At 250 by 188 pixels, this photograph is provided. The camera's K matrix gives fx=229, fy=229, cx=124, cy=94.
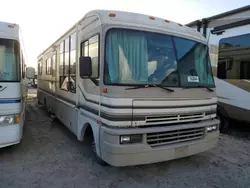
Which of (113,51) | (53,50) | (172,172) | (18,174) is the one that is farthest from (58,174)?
(53,50)

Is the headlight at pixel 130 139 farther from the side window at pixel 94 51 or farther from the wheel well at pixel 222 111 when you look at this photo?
the wheel well at pixel 222 111

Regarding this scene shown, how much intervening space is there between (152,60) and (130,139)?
129 cm

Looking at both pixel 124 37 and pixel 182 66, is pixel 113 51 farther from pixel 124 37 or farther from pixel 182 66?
pixel 182 66

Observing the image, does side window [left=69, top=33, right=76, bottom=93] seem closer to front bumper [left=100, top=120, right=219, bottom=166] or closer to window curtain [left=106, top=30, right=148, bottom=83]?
window curtain [left=106, top=30, right=148, bottom=83]

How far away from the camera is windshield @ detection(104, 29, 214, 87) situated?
3.42 m

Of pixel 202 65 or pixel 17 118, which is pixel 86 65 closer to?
pixel 17 118

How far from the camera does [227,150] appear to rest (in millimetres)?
5148

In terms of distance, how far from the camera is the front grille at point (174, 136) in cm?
351

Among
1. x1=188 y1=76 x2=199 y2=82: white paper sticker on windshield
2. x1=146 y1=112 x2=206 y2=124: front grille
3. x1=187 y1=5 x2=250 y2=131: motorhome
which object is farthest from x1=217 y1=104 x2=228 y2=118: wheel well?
x1=188 y1=76 x2=199 y2=82: white paper sticker on windshield

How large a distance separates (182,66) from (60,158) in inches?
114

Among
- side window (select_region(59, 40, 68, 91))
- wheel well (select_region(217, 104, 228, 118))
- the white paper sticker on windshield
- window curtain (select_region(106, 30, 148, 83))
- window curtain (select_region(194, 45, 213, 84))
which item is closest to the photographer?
window curtain (select_region(106, 30, 148, 83))

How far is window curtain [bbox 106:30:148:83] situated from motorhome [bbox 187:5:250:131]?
3.35 meters

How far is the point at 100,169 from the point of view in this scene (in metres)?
4.02

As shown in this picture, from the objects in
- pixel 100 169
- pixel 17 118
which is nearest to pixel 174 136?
pixel 100 169
